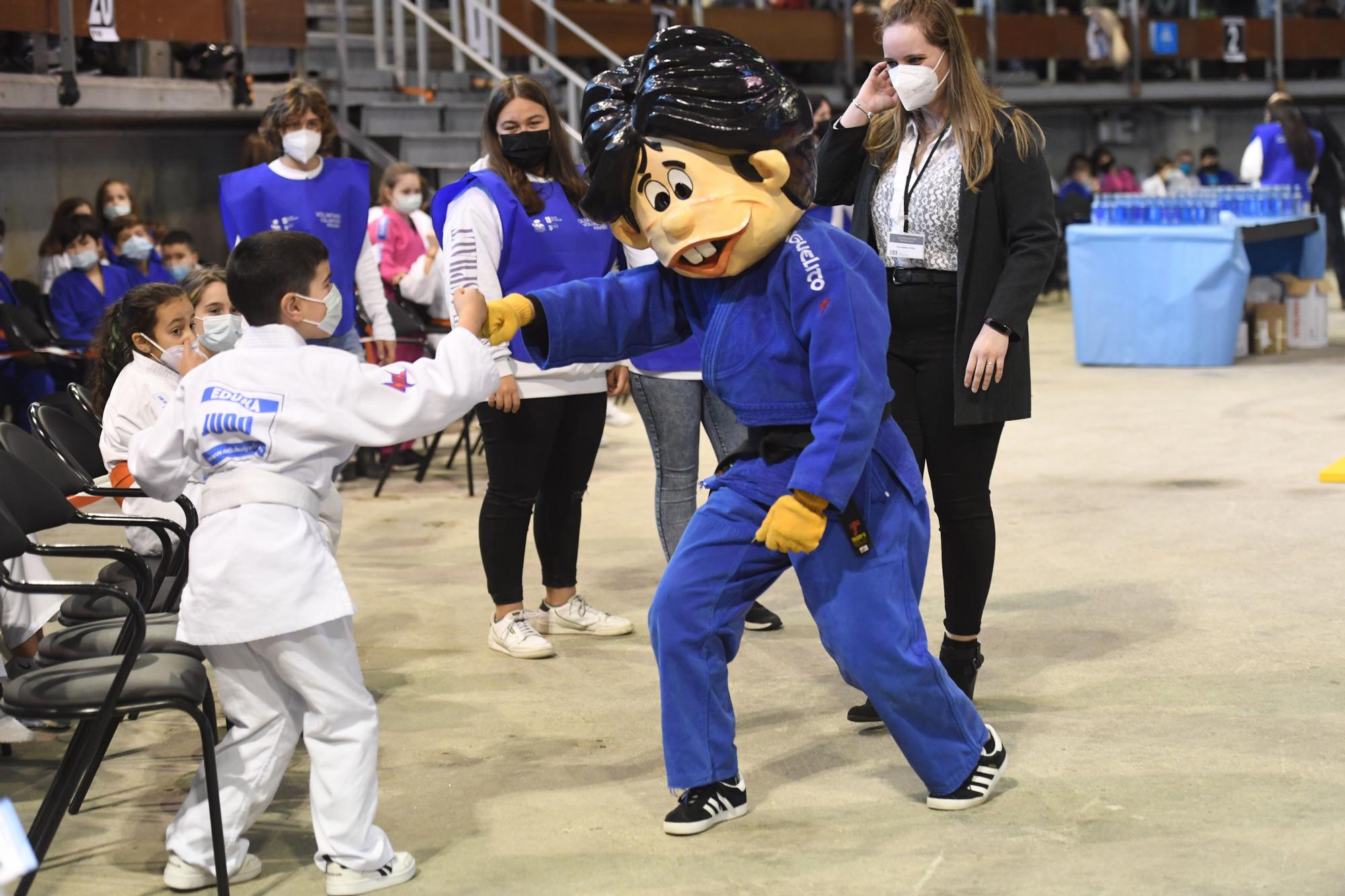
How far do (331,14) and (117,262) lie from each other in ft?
13.7

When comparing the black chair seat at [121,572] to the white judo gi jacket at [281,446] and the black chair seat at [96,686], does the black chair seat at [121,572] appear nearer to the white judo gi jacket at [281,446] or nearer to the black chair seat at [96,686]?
the black chair seat at [96,686]

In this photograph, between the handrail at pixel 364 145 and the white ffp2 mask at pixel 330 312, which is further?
the handrail at pixel 364 145

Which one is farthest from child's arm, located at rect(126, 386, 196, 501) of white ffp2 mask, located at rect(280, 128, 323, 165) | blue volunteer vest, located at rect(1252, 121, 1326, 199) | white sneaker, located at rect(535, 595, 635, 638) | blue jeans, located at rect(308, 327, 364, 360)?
blue volunteer vest, located at rect(1252, 121, 1326, 199)

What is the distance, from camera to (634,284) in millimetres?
3043

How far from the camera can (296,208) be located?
541cm

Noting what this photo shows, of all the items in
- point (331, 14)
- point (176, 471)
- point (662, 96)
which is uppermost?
point (331, 14)

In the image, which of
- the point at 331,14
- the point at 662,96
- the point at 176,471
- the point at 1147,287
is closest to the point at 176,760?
the point at 176,471

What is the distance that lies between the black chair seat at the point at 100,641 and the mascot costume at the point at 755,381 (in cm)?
86

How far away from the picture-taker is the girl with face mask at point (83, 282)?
7379mm

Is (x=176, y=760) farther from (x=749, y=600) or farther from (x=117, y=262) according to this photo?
(x=117, y=262)

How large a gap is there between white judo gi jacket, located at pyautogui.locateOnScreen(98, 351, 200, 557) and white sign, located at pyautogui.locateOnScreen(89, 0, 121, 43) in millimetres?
4825

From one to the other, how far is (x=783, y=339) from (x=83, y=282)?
17.9 feet

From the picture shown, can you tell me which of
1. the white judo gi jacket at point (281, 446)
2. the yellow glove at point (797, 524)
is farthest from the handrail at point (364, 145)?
the yellow glove at point (797, 524)

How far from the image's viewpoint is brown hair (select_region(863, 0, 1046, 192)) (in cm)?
334
